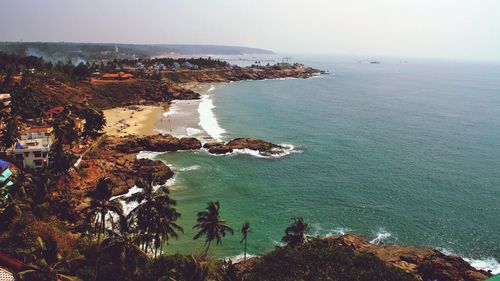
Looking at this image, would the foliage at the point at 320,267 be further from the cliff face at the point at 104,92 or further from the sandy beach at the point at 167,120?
the cliff face at the point at 104,92

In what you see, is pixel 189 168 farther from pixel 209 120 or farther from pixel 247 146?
pixel 209 120

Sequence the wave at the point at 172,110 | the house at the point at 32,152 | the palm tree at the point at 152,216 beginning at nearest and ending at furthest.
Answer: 1. the palm tree at the point at 152,216
2. the house at the point at 32,152
3. the wave at the point at 172,110

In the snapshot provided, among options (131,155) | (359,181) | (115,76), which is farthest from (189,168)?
(115,76)

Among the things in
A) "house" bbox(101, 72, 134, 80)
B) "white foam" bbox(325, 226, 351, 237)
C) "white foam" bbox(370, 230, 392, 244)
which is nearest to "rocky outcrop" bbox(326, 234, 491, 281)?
"white foam" bbox(370, 230, 392, 244)

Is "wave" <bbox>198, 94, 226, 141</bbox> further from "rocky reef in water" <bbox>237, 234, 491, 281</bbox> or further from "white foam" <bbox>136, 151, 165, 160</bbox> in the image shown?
"rocky reef in water" <bbox>237, 234, 491, 281</bbox>

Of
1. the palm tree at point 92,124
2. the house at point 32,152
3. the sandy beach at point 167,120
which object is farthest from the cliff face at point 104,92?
the house at point 32,152

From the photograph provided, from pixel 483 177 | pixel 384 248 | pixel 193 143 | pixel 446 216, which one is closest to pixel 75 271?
pixel 384 248
